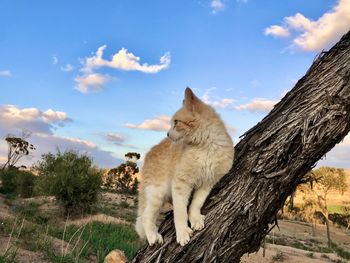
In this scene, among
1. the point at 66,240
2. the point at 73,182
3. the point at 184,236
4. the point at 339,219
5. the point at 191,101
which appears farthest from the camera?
the point at 339,219

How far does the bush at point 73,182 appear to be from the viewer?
19531 mm

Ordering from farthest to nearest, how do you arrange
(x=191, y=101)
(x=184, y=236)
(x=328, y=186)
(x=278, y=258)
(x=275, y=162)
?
1. (x=328, y=186)
2. (x=278, y=258)
3. (x=191, y=101)
4. (x=184, y=236)
5. (x=275, y=162)

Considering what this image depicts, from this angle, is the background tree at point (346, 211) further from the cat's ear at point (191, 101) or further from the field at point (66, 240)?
the cat's ear at point (191, 101)

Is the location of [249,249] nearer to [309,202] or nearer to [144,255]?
[144,255]

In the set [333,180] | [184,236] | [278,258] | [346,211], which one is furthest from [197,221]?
[346,211]

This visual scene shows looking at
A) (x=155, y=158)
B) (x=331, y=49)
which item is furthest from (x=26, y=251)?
(x=331, y=49)

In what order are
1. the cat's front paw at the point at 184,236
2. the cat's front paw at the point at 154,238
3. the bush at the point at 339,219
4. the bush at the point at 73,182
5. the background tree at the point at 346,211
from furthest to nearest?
the bush at the point at 339,219
the background tree at the point at 346,211
the bush at the point at 73,182
the cat's front paw at the point at 154,238
the cat's front paw at the point at 184,236

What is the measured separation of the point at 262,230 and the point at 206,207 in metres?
0.47

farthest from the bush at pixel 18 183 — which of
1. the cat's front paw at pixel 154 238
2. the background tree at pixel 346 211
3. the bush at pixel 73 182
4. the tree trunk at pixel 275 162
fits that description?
the background tree at pixel 346 211

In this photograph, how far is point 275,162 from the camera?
2.87 m

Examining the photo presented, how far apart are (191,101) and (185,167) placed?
2.49ft

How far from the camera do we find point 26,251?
834cm

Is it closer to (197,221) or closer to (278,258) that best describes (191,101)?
(197,221)

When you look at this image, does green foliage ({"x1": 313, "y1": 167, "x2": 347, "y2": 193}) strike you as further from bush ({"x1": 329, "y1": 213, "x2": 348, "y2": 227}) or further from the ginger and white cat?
the ginger and white cat
